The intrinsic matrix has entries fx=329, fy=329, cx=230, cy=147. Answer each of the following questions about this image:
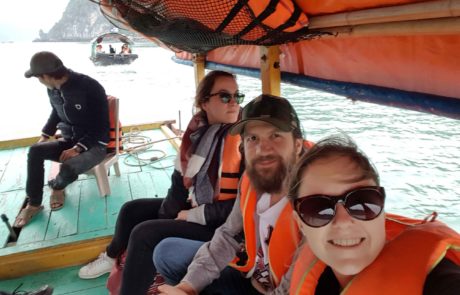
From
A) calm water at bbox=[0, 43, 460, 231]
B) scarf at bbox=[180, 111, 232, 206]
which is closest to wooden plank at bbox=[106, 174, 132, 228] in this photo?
scarf at bbox=[180, 111, 232, 206]

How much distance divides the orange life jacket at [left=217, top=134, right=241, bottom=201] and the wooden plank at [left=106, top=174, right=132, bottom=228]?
124 centimetres

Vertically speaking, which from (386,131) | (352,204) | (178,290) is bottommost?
(386,131)

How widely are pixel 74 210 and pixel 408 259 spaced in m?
2.65

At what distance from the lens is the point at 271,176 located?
1312 millimetres

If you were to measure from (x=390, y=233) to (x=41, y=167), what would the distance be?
2658 millimetres

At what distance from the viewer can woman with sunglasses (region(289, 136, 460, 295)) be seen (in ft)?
2.31

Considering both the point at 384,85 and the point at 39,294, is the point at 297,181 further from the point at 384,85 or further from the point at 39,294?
the point at 39,294

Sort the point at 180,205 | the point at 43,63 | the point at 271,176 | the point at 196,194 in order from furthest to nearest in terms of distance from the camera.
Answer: the point at 43,63 → the point at 180,205 → the point at 196,194 → the point at 271,176

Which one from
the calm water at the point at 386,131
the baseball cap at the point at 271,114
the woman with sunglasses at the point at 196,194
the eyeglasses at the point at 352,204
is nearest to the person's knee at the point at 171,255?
the woman with sunglasses at the point at 196,194

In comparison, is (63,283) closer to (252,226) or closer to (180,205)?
(180,205)

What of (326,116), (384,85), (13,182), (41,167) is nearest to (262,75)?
(384,85)

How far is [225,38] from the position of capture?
1.58 meters

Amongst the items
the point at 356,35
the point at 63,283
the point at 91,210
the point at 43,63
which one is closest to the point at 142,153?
the point at 91,210

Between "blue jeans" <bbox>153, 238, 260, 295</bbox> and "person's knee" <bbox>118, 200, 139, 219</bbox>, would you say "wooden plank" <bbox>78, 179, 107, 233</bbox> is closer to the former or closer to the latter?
"person's knee" <bbox>118, 200, 139, 219</bbox>
